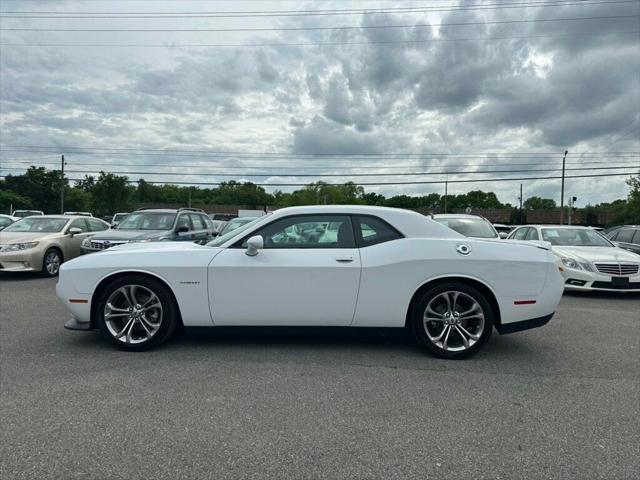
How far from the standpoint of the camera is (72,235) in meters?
11.1

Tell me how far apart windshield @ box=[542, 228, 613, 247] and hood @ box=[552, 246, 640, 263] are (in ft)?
1.23

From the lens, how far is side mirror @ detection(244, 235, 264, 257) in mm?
4273

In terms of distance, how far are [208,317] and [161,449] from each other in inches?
70.3

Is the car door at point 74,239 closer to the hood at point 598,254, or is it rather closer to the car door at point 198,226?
the car door at point 198,226

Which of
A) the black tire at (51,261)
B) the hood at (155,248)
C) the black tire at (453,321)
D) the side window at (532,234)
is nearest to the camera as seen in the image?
the black tire at (453,321)

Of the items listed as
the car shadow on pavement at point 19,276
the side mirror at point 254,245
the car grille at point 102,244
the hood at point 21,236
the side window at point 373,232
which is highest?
the side window at point 373,232

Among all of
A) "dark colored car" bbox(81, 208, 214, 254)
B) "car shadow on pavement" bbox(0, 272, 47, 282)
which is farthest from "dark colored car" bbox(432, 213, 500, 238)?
"car shadow on pavement" bbox(0, 272, 47, 282)

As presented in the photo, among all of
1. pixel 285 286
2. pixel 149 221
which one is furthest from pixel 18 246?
pixel 285 286

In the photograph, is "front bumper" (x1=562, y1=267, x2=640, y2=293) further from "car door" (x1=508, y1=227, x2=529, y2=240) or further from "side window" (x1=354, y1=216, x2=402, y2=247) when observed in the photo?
"side window" (x1=354, y1=216, x2=402, y2=247)

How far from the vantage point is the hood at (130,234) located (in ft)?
32.7

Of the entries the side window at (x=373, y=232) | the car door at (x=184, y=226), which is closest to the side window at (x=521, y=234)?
the side window at (x=373, y=232)

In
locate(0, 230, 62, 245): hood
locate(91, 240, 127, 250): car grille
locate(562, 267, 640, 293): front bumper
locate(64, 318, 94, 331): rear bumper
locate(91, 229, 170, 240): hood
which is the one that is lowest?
locate(64, 318, 94, 331): rear bumper

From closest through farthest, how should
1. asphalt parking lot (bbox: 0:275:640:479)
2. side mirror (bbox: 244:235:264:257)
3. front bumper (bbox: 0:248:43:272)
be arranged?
asphalt parking lot (bbox: 0:275:640:479)
side mirror (bbox: 244:235:264:257)
front bumper (bbox: 0:248:43:272)

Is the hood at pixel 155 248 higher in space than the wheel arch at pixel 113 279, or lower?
higher
